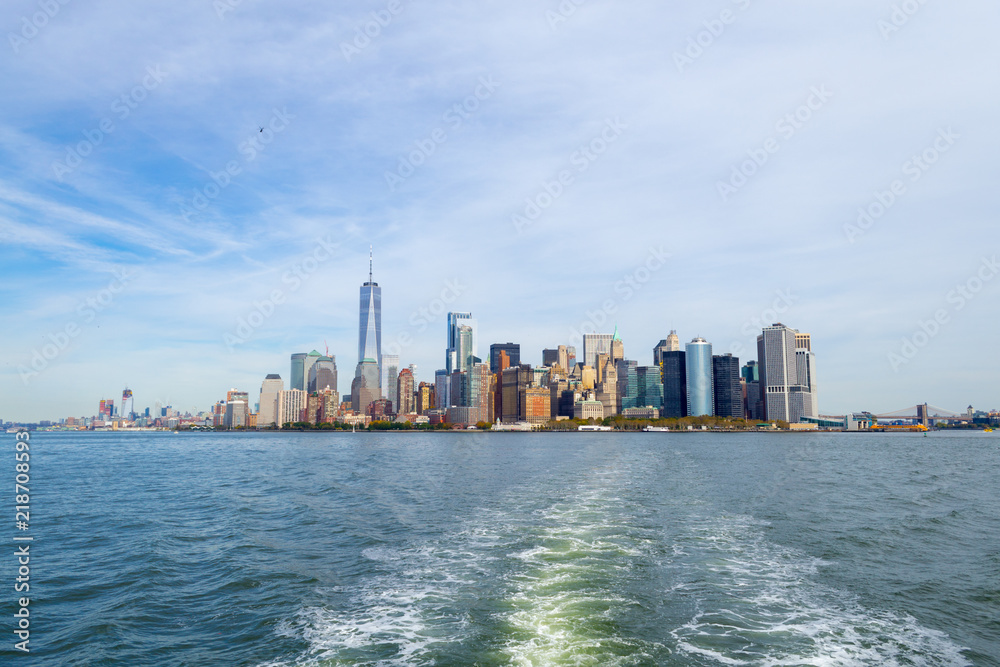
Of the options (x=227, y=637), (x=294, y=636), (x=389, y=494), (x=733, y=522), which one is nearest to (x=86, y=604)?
(x=227, y=637)

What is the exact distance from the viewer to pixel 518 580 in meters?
20.0

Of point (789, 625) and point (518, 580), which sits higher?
point (789, 625)

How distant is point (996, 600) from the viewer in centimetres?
1855

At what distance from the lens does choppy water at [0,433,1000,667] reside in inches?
575

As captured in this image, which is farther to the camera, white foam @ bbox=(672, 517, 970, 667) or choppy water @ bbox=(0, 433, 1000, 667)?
choppy water @ bbox=(0, 433, 1000, 667)

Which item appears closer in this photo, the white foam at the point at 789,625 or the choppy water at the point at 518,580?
the white foam at the point at 789,625

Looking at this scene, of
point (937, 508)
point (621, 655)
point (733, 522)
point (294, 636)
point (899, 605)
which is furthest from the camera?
point (937, 508)

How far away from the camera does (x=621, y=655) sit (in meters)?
13.8

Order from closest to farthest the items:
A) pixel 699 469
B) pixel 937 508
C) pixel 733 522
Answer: pixel 733 522, pixel 937 508, pixel 699 469

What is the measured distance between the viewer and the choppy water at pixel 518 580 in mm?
14594

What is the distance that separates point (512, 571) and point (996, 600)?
16464mm

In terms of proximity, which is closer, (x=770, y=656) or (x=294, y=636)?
(x=770, y=656)

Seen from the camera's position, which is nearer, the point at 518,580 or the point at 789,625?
the point at 789,625

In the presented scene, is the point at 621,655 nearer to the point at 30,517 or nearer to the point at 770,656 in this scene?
the point at 770,656
